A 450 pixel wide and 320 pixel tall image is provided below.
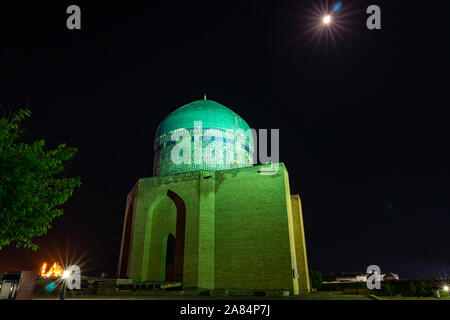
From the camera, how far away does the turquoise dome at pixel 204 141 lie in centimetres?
1591

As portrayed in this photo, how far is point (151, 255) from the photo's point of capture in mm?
14008

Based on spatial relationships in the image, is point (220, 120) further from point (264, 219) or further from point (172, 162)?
point (264, 219)

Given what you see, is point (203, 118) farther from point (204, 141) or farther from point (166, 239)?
point (166, 239)

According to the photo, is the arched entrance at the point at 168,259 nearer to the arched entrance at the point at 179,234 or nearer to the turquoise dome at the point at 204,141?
the arched entrance at the point at 179,234

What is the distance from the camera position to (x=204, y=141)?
638 inches

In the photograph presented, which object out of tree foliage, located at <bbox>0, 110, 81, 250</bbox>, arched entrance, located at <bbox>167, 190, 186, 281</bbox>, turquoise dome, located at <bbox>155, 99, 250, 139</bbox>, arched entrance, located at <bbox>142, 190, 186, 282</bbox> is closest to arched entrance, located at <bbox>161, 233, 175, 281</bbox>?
arched entrance, located at <bbox>142, 190, 186, 282</bbox>

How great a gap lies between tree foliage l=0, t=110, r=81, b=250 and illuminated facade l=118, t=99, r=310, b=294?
669cm

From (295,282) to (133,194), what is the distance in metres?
9.33

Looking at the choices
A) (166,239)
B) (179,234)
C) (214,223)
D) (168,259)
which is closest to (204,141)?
(214,223)

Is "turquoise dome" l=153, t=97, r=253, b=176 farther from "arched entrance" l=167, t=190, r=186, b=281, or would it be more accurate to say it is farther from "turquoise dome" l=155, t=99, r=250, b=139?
"arched entrance" l=167, t=190, r=186, b=281

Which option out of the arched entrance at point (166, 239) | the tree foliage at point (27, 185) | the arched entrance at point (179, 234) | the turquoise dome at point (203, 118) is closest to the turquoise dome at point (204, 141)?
the turquoise dome at point (203, 118)

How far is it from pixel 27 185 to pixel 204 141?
10.5m

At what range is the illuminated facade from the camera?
39.3 feet

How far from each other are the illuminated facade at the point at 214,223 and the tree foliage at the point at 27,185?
669 cm
